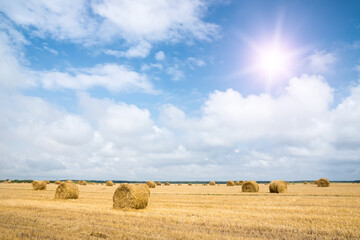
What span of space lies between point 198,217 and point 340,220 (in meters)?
5.46

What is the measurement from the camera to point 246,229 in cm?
911

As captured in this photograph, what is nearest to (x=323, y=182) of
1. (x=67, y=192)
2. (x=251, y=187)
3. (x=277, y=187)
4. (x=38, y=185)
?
(x=277, y=187)

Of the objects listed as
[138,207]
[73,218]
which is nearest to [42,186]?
[138,207]

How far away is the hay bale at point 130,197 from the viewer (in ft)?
49.2

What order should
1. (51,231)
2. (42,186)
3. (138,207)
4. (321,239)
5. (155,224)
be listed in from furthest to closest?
(42,186) < (138,207) < (155,224) < (51,231) < (321,239)

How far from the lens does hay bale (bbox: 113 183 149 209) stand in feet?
49.2

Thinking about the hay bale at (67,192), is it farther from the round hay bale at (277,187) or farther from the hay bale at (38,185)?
the round hay bale at (277,187)

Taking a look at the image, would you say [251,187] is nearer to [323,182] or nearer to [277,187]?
[277,187]

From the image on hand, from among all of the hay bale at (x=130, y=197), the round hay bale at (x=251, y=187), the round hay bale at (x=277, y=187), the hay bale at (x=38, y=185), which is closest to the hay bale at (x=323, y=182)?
the round hay bale at (x=277, y=187)

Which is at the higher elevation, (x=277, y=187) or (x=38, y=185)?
(x=277, y=187)

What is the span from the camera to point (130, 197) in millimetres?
15086

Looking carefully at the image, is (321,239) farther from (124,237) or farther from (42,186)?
(42,186)

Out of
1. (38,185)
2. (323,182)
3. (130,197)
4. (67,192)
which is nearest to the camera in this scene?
(130,197)

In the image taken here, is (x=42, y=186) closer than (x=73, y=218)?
No
